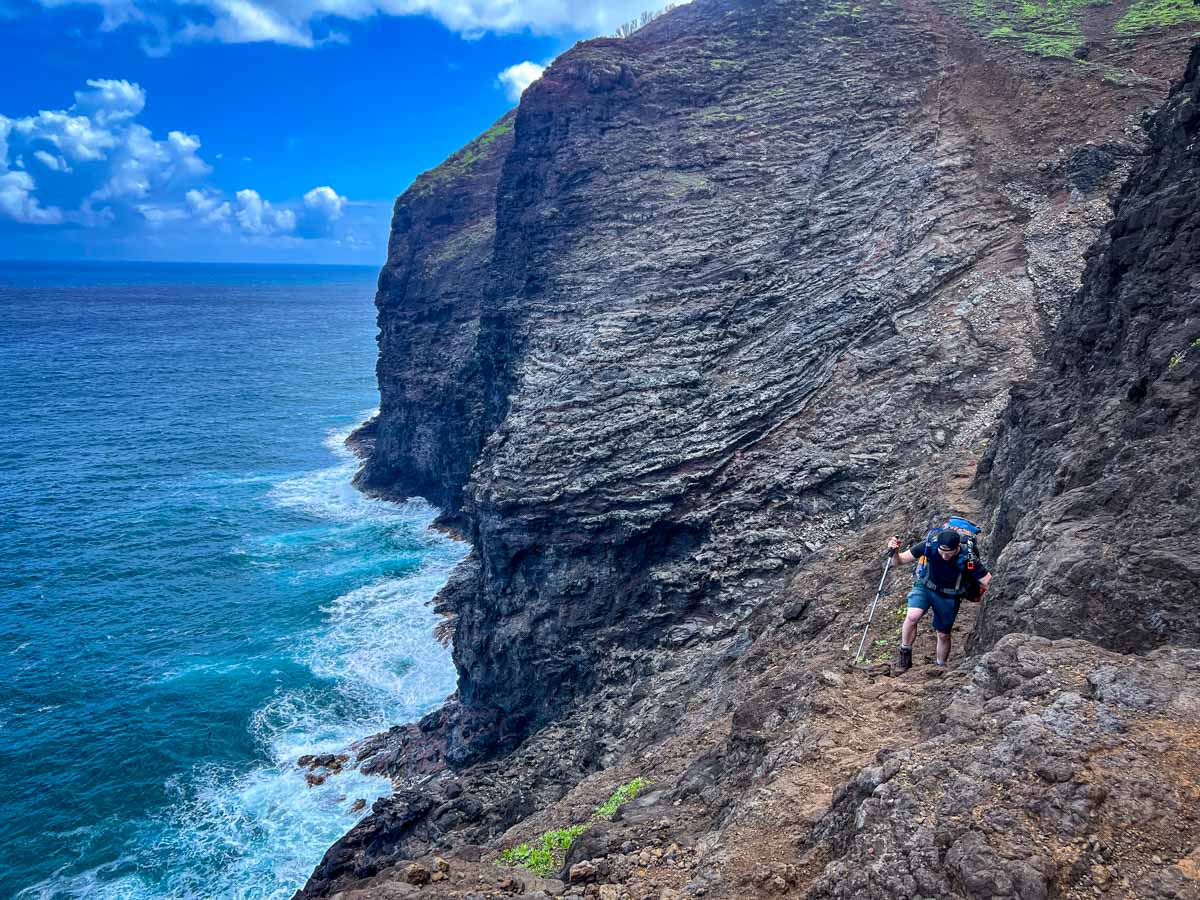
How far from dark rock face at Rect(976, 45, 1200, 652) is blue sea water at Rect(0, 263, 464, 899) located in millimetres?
29359

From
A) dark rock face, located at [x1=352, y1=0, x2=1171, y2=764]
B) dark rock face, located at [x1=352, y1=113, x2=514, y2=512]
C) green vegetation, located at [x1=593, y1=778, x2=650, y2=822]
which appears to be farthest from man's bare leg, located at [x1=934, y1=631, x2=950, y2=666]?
dark rock face, located at [x1=352, y1=113, x2=514, y2=512]

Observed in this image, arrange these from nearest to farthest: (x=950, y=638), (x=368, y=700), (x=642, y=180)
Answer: (x=950, y=638) < (x=368, y=700) < (x=642, y=180)

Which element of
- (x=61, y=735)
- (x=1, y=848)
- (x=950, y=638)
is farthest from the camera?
(x=61, y=735)

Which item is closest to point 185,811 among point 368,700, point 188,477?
point 368,700

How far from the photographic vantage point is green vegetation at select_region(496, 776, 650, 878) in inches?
533

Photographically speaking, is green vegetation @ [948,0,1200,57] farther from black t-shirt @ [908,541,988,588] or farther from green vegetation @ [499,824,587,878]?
green vegetation @ [499,824,587,878]

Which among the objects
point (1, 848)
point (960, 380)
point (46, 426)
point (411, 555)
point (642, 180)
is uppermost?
point (642, 180)

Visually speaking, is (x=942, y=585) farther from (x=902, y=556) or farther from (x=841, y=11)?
(x=841, y=11)

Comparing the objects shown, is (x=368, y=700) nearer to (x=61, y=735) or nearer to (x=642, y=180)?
(x=61, y=735)

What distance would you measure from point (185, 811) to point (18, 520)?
3799 cm

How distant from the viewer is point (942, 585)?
11523mm

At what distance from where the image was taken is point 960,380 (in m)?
25.8

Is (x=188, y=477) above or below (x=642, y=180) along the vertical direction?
below

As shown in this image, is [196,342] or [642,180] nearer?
[642,180]
